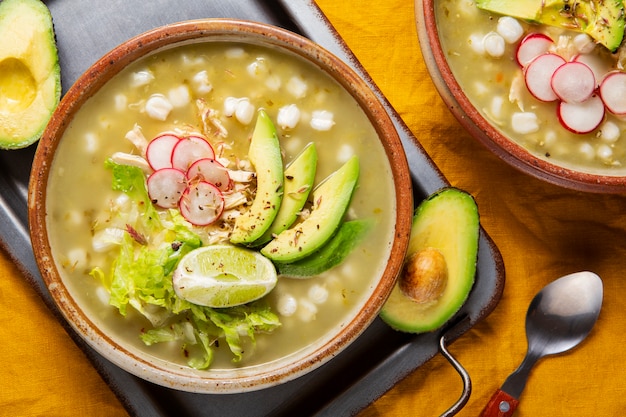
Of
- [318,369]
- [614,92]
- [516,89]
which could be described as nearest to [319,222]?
[318,369]

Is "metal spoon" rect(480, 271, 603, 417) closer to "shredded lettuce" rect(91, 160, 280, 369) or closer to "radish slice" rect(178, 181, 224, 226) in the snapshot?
"shredded lettuce" rect(91, 160, 280, 369)

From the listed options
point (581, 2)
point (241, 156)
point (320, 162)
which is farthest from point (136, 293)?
point (581, 2)

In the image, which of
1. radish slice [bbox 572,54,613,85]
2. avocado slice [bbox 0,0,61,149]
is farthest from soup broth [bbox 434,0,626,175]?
avocado slice [bbox 0,0,61,149]

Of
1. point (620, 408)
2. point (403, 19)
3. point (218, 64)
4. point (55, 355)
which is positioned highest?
point (218, 64)

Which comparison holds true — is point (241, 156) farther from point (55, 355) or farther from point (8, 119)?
point (55, 355)

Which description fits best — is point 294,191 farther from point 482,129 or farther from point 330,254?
point 482,129

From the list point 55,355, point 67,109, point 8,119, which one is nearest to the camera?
point 67,109
